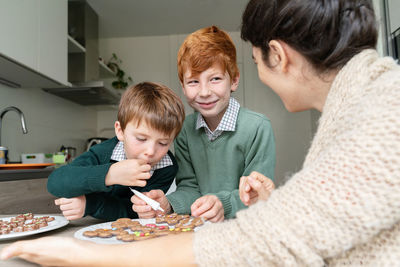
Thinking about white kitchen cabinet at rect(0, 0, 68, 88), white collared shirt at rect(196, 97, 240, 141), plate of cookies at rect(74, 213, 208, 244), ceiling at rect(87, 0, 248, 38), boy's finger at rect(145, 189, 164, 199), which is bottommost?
plate of cookies at rect(74, 213, 208, 244)

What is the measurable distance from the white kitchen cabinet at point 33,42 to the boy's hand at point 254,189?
1741 mm

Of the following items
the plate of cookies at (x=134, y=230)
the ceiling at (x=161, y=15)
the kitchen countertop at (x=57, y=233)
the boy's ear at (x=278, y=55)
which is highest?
the ceiling at (x=161, y=15)

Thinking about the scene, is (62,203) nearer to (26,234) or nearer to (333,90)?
(26,234)

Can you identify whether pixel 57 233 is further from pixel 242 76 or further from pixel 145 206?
pixel 242 76

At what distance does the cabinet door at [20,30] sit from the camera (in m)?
2.00

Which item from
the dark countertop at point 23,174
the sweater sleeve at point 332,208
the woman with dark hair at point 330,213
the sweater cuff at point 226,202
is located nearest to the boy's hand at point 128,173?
the sweater cuff at point 226,202

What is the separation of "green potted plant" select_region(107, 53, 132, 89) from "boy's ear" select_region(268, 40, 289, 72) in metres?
3.79

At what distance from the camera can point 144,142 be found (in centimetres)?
107

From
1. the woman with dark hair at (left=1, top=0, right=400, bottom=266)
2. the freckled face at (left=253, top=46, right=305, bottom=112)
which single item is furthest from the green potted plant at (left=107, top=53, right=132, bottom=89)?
the woman with dark hair at (left=1, top=0, right=400, bottom=266)

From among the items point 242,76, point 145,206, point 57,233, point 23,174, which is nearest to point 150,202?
point 145,206

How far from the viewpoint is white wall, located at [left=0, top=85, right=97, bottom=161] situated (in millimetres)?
2484

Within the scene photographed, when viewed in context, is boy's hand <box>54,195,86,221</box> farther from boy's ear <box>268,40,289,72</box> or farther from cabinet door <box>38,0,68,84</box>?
cabinet door <box>38,0,68,84</box>

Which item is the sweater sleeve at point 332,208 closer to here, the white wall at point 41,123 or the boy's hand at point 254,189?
the boy's hand at point 254,189

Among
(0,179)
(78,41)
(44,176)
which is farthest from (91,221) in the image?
(78,41)
